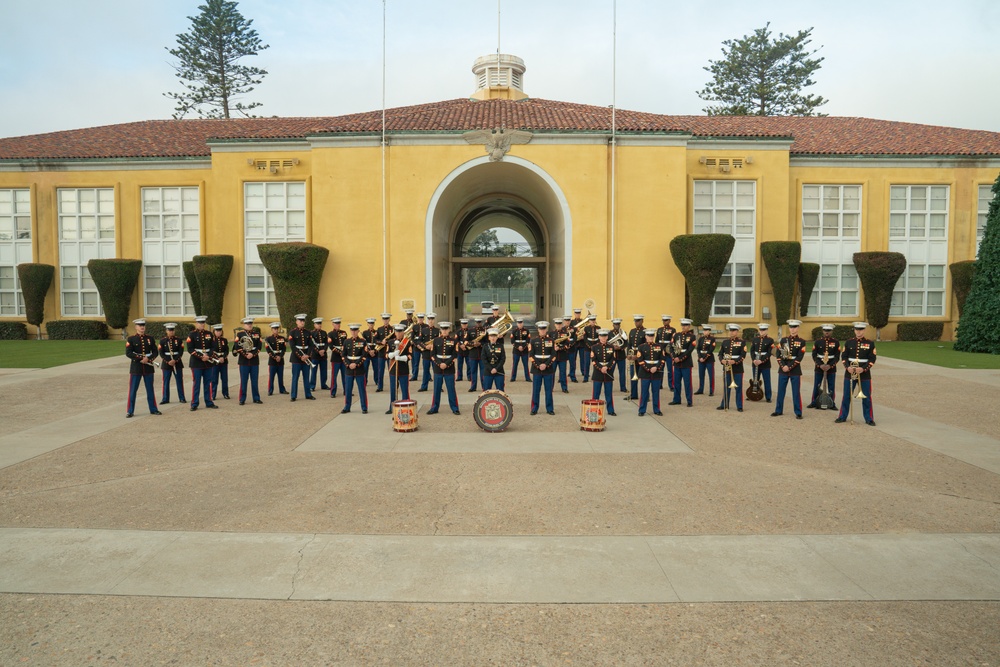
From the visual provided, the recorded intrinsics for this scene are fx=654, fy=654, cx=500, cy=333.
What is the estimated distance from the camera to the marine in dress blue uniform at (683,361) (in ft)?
45.0

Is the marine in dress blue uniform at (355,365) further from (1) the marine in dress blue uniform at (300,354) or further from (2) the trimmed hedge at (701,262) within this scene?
(2) the trimmed hedge at (701,262)

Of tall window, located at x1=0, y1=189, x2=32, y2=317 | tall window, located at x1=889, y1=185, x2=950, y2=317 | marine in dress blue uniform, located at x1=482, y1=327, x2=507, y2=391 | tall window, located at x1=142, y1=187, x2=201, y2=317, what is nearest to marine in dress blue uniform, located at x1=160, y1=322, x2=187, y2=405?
marine in dress blue uniform, located at x1=482, y1=327, x2=507, y2=391

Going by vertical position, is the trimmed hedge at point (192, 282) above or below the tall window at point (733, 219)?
below

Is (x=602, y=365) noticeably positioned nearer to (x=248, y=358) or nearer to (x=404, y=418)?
(x=404, y=418)

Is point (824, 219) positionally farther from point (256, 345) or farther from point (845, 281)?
point (256, 345)

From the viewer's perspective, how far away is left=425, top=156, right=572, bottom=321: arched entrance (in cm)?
2417

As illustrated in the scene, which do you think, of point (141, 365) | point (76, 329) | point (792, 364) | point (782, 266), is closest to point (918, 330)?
point (782, 266)

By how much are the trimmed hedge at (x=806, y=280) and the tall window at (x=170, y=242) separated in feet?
81.5

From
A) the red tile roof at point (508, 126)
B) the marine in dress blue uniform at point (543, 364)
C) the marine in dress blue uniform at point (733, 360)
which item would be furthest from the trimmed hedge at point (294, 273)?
the marine in dress blue uniform at point (733, 360)

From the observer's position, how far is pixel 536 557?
19.5 feet

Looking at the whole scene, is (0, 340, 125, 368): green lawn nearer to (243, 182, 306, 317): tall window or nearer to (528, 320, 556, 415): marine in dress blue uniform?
(243, 182, 306, 317): tall window

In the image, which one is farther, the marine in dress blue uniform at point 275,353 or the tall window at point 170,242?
the tall window at point 170,242

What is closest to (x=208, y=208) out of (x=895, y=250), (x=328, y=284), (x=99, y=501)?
(x=328, y=284)

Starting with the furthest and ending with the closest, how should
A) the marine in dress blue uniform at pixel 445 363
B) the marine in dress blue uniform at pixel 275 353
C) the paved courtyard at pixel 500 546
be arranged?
1. the marine in dress blue uniform at pixel 275 353
2. the marine in dress blue uniform at pixel 445 363
3. the paved courtyard at pixel 500 546
